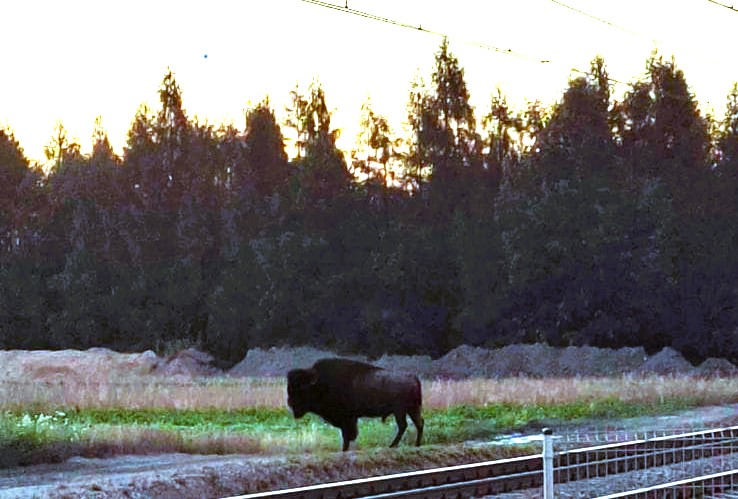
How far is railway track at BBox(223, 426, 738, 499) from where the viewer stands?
11484 millimetres

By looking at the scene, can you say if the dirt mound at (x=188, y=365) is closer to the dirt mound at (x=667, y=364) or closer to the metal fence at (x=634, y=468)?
the dirt mound at (x=667, y=364)

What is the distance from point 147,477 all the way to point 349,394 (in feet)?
17.0

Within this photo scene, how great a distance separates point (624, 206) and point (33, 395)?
25.4 meters

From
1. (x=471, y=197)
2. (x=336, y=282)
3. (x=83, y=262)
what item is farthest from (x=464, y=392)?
(x=83, y=262)

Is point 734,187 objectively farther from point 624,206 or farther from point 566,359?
point 566,359

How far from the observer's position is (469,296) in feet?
178

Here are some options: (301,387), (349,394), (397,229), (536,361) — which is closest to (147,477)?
(301,387)

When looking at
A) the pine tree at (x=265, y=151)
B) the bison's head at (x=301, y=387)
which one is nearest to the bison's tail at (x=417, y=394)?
the bison's head at (x=301, y=387)

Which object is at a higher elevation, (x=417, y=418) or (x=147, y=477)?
(x=417, y=418)

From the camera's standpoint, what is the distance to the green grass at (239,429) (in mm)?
22109

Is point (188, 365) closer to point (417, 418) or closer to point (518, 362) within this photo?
point (518, 362)

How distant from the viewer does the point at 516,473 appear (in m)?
17.6

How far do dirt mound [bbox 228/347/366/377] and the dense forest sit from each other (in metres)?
0.56

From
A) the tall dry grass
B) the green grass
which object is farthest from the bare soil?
the tall dry grass
